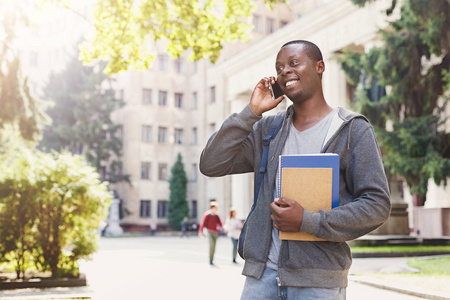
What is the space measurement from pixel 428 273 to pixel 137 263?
8.82 meters

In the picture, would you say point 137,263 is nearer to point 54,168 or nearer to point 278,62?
point 54,168

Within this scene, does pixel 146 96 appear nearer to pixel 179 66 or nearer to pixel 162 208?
pixel 179 66

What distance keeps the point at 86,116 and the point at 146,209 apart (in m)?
10.2

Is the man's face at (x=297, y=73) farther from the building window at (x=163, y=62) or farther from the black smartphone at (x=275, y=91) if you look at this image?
the building window at (x=163, y=62)

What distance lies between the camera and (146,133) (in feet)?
202

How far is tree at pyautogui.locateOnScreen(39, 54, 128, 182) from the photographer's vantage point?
57.7m

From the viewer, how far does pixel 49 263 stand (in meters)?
12.7

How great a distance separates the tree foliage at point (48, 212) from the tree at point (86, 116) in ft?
144

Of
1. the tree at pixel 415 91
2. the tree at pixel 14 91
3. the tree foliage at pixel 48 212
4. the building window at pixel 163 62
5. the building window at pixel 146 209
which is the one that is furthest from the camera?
the building window at pixel 163 62

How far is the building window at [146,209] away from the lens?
2362 inches

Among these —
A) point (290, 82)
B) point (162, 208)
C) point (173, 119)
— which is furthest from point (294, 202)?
point (173, 119)

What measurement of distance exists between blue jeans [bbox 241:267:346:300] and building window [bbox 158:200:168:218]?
5838cm

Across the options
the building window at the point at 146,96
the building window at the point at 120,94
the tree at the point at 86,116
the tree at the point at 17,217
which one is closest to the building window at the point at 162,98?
the building window at the point at 146,96

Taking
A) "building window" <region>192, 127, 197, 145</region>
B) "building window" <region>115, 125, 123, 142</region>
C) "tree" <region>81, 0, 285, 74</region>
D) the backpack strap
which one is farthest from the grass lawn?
"building window" <region>192, 127, 197, 145</region>
